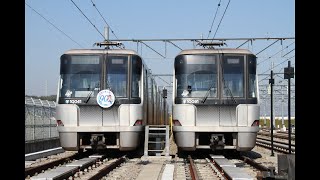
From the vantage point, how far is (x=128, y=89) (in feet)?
50.1

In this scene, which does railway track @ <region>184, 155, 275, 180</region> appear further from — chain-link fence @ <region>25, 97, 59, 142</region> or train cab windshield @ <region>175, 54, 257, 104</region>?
chain-link fence @ <region>25, 97, 59, 142</region>


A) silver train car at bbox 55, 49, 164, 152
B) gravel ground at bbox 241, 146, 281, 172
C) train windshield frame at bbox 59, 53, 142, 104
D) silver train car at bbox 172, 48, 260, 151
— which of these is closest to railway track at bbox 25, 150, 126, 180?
silver train car at bbox 55, 49, 164, 152

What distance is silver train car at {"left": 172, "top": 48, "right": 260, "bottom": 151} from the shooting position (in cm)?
1498

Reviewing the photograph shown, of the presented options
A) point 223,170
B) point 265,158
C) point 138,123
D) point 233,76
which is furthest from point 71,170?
point 265,158

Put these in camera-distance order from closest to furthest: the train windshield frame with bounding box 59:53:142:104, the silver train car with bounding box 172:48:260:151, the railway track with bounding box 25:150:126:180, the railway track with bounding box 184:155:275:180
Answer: the railway track with bounding box 25:150:126:180 → the railway track with bounding box 184:155:275:180 → the silver train car with bounding box 172:48:260:151 → the train windshield frame with bounding box 59:53:142:104

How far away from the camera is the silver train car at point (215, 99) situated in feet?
49.1

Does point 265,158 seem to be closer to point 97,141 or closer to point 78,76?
point 97,141

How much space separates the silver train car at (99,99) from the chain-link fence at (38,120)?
3.39 m

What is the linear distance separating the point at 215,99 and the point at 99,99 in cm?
342

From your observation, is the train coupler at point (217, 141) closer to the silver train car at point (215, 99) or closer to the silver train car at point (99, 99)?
the silver train car at point (215, 99)

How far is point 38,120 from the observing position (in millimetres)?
20172

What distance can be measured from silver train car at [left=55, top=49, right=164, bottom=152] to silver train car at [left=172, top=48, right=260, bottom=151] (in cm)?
129
